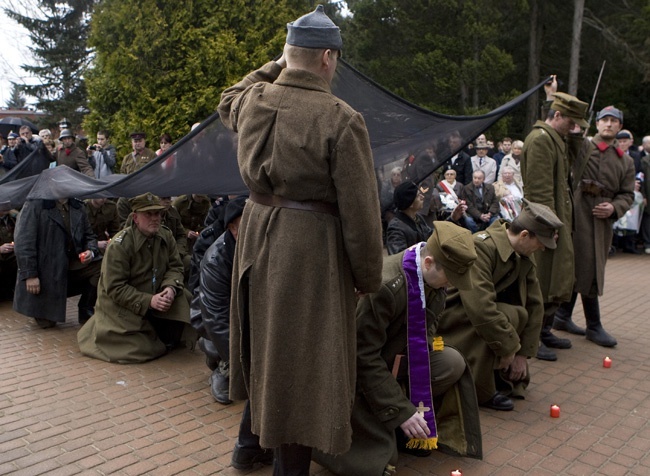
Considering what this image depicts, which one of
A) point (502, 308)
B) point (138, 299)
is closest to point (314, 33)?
point (502, 308)

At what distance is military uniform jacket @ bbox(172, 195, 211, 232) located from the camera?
7.93 m

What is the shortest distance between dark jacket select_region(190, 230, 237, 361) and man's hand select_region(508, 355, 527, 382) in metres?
1.93

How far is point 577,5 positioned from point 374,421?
17.5 m

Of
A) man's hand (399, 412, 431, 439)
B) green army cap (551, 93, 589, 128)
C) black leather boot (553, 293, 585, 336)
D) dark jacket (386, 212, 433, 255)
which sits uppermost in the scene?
green army cap (551, 93, 589, 128)

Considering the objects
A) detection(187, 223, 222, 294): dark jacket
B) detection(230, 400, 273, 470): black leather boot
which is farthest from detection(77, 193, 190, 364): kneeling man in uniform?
detection(230, 400, 273, 470): black leather boot

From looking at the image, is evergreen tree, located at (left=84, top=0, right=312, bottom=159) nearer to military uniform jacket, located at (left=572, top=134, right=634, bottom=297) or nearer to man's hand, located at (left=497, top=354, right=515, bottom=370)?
military uniform jacket, located at (left=572, top=134, right=634, bottom=297)

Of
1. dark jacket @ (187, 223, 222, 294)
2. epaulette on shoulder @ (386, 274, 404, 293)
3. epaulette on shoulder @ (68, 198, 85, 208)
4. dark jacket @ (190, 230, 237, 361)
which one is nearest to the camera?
epaulette on shoulder @ (386, 274, 404, 293)

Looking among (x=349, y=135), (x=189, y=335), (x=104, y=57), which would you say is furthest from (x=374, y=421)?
(x=104, y=57)

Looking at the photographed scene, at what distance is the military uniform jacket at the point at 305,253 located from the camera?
2.62 meters

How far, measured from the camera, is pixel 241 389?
3074 millimetres

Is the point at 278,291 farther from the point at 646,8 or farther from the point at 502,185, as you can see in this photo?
the point at 646,8

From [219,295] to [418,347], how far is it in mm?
1350

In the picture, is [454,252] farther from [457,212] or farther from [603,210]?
[457,212]

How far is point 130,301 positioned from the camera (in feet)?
18.6
